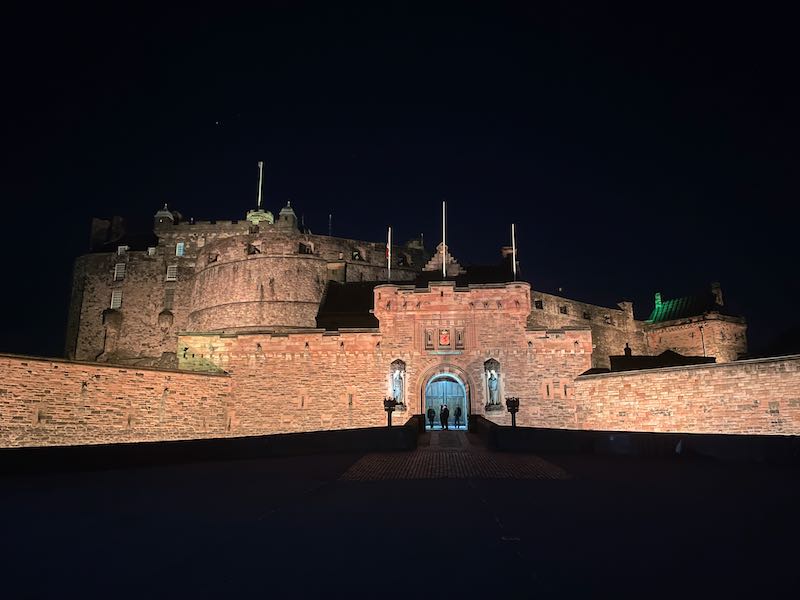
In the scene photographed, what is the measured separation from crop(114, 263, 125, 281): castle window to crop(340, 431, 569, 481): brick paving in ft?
134

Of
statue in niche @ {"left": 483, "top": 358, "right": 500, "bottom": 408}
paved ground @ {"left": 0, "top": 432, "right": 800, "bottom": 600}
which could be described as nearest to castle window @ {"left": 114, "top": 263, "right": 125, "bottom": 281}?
statue in niche @ {"left": 483, "top": 358, "right": 500, "bottom": 408}

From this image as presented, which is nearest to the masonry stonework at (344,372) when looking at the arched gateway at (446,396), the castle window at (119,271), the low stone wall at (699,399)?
the low stone wall at (699,399)

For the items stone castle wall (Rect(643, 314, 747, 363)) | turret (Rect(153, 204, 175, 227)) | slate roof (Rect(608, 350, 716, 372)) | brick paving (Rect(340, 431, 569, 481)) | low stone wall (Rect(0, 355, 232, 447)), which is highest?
turret (Rect(153, 204, 175, 227))

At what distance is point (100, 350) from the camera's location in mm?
44969

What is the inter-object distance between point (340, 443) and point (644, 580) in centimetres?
1100

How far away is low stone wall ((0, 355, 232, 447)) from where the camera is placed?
19734 millimetres

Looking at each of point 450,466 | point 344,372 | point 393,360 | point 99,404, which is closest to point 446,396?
point 393,360

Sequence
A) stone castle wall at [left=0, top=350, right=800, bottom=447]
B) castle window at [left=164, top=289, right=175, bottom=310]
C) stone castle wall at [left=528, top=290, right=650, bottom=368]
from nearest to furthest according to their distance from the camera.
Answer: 1. stone castle wall at [left=0, top=350, right=800, bottom=447]
2. stone castle wall at [left=528, top=290, right=650, bottom=368]
3. castle window at [left=164, top=289, right=175, bottom=310]

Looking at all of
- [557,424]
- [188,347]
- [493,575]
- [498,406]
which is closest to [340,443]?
[493,575]

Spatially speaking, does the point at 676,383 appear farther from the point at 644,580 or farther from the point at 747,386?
the point at 644,580

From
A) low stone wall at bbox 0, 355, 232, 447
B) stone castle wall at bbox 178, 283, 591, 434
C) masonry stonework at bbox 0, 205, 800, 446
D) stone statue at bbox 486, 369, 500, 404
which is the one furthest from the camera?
stone castle wall at bbox 178, 283, 591, 434

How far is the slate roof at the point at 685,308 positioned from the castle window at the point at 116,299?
50.2 metres

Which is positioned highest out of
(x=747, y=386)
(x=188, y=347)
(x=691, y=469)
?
(x=188, y=347)

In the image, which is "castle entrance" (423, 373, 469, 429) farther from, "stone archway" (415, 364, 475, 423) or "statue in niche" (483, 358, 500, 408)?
Result: "statue in niche" (483, 358, 500, 408)
